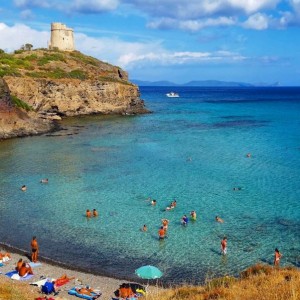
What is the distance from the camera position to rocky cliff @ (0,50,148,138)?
8369 centimetres

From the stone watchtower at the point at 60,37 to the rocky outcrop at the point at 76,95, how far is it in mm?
27175

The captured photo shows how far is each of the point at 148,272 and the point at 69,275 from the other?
13.5 feet

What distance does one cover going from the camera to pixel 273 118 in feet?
305

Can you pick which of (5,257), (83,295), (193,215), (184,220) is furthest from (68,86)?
(83,295)

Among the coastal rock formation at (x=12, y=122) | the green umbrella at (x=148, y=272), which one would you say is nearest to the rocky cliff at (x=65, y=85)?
the coastal rock formation at (x=12, y=122)

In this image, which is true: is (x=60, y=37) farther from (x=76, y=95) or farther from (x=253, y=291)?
(x=253, y=291)

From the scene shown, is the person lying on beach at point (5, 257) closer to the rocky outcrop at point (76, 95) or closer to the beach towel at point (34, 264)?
the beach towel at point (34, 264)

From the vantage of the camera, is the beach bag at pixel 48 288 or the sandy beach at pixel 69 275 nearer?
the beach bag at pixel 48 288

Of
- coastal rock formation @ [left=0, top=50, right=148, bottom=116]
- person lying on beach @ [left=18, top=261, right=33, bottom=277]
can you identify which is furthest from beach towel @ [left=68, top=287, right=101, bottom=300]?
coastal rock formation @ [left=0, top=50, right=148, bottom=116]

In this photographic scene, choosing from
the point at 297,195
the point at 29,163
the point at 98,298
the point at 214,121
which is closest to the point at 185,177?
the point at 297,195

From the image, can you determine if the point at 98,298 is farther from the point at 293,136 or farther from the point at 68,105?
the point at 68,105

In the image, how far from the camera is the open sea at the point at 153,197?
22891 millimetres

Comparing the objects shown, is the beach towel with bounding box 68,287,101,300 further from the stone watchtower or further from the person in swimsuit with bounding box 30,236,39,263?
the stone watchtower

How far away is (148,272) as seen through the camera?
1973 cm
